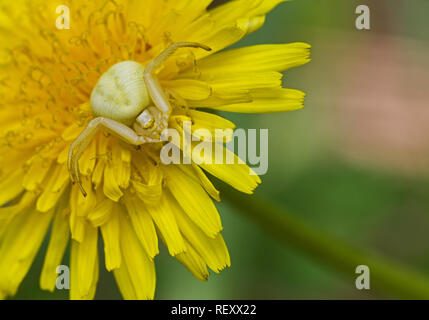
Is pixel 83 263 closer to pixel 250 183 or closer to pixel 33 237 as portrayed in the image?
pixel 33 237

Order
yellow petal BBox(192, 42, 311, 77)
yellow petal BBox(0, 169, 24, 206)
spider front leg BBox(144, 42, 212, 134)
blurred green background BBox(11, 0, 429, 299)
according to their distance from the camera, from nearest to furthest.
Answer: spider front leg BBox(144, 42, 212, 134) < yellow petal BBox(192, 42, 311, 77) < yellow petal BBox(0, 169, 24, 206) < blurred green background BBox(11, 0, 429, 299)

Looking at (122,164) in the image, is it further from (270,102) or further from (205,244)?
(270,102)

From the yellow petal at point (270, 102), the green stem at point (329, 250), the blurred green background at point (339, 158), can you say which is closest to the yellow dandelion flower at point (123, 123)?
the yellow petal at point (270, 102)

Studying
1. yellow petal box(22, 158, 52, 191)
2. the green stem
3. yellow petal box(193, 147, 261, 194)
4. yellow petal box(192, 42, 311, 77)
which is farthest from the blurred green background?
yellow petal box(22, 158, 52, 191)

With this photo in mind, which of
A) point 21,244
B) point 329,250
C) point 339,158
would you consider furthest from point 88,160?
point 339,158

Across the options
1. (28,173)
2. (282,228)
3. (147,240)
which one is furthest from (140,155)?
(282,228)

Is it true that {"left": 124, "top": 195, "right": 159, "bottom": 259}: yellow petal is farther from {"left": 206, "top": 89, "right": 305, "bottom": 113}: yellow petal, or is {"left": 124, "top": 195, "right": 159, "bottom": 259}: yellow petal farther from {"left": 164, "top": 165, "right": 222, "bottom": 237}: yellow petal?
{"left": 206, "top": 89, "right": 305, "bottom": 113}: yellow petal

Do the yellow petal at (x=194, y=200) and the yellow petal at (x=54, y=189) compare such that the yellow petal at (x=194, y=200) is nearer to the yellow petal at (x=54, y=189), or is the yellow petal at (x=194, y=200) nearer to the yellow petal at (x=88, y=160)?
the yellow petal at (x=88, y=160)
